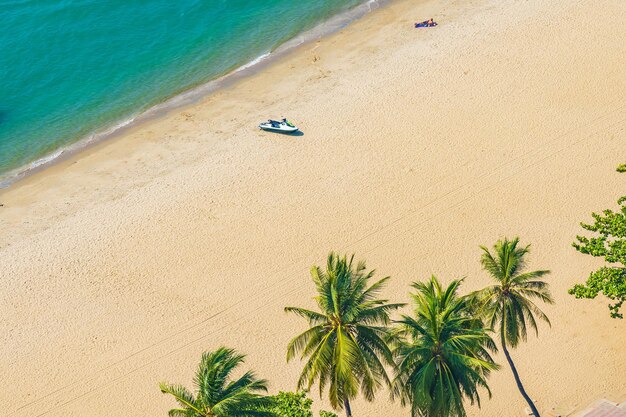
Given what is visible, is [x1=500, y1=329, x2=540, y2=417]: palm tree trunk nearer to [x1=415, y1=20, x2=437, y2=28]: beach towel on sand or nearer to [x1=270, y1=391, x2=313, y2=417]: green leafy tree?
[x1=270, y1=391, x2=313, y2=417]: green leafy tree

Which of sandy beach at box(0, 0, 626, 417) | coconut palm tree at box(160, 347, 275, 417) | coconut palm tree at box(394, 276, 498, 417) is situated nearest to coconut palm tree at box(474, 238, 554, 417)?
coconut palm tree at box(394, 276, 498, 417)

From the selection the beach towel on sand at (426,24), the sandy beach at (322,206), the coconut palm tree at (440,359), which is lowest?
the coconut palm tree at (440,359)

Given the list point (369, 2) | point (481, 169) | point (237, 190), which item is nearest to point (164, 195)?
point (237, 190)

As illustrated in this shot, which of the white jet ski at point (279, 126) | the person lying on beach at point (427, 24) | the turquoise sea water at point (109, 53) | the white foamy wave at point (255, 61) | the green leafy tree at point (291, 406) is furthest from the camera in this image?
the white foamy wave at point (255, 61)

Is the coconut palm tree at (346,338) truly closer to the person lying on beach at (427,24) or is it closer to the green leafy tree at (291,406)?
the green leafy tree at (291,406)

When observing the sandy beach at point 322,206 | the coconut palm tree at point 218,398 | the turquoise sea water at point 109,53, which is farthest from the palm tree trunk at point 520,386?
the turquoise sea water at point 109,53

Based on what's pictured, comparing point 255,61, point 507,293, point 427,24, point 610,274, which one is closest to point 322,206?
point 507,293

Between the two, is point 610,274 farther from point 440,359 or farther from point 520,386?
point 440,359
